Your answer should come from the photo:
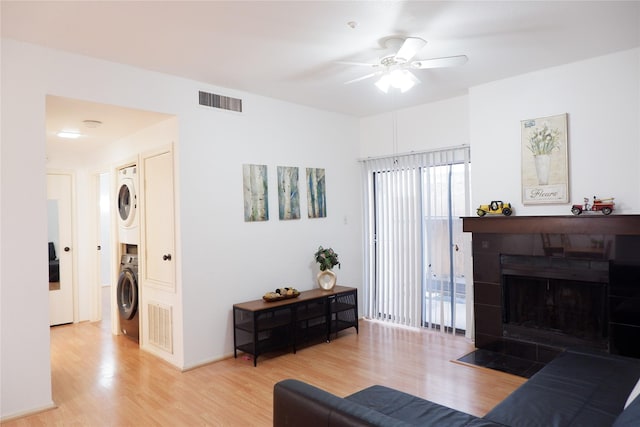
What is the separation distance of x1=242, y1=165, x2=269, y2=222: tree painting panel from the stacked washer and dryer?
1.25m

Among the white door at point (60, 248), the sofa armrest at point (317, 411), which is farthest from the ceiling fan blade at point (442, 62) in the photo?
the white door at point (60, 248)

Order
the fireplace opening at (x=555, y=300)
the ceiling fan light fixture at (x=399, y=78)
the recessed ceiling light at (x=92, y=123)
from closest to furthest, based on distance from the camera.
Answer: the ceiling fan light fixture at (x=399, y=78)
the fireplace opening at (x=555, y=300)
the recessed ceiling light at (x=92, y=123)

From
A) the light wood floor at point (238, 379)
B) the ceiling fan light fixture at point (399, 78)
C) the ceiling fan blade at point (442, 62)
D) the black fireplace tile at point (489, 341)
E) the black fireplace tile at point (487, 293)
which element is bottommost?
the light wood floor at point (238, 379)

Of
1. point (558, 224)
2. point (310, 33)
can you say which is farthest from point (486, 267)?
point (310, 33)

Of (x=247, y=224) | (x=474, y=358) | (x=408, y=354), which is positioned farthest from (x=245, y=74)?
(x=474, y=358)

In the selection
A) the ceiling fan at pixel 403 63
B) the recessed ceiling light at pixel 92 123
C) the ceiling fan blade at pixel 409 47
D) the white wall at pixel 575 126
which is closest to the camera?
the ceiling fan blade at pixel 409 47

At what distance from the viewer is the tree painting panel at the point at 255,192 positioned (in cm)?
439

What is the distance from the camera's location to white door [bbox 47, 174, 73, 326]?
564cm

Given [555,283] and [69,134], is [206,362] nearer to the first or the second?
[69,134]

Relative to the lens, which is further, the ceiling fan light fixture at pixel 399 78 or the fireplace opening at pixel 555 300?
the fireplace opening at pixel 555 300

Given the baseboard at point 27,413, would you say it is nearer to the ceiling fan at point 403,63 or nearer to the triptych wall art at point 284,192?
the triptych wall art at point 284,192

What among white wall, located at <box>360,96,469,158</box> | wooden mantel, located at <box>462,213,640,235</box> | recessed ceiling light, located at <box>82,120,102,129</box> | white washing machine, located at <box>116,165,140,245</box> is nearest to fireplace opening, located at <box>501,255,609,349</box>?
wooden mantel, located at <box>462,213,640,235</box>

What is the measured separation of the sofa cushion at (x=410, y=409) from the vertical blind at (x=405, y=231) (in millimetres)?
2734

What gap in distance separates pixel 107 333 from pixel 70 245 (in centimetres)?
142
